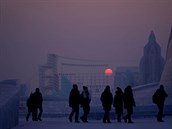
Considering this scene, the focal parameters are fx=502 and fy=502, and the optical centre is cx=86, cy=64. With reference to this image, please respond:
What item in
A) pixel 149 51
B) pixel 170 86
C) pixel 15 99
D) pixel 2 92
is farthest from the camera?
pixel 149 51

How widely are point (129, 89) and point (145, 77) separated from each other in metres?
125

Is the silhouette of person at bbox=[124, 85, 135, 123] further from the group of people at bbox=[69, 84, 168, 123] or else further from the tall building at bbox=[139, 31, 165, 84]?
the tall building at bbox=[139, 31, 165, 84]

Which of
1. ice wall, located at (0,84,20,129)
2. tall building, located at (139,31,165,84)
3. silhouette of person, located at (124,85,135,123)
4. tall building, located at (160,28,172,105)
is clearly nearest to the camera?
ice wall, located at (0,84,20,129)

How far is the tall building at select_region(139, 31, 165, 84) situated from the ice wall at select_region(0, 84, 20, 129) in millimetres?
111260

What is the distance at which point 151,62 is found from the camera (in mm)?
139875

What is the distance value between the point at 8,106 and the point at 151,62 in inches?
5009

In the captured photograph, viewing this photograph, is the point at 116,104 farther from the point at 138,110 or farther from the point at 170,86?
the point at 170,86

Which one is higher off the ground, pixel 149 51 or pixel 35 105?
pixel 149 51

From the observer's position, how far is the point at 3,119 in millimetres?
13438

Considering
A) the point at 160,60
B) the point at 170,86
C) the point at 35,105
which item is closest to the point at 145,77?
the point at 160,60

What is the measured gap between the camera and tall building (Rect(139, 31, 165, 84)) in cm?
13312

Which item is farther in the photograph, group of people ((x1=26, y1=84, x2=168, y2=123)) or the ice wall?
group of people ((x1=26, y1=84, x2=168, y2=123))

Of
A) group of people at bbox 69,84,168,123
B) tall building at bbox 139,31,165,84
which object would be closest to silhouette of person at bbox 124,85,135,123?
group of people at bbox 69,84,168,123

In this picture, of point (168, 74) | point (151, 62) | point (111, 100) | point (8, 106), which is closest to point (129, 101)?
point (111, 100)
